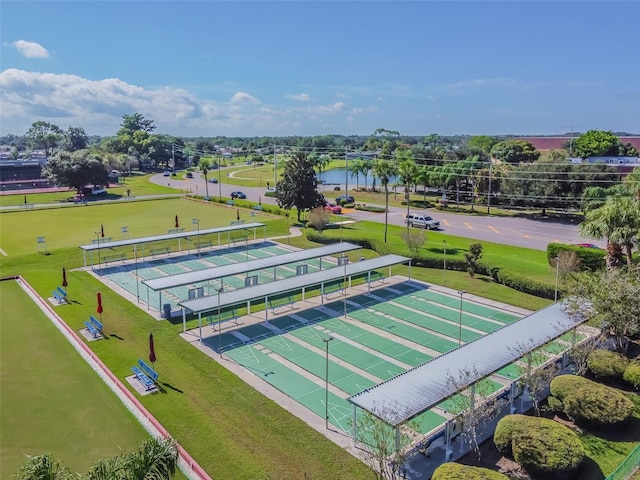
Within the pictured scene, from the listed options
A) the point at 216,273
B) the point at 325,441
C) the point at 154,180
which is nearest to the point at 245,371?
the point at 325,441

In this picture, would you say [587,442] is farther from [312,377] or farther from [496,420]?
[312,377]

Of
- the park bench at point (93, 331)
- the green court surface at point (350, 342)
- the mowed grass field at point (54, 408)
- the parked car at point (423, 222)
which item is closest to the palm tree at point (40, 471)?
the mowed grass field at point (54, 408)

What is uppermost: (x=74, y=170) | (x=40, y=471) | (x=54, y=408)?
(x=74, y=170)

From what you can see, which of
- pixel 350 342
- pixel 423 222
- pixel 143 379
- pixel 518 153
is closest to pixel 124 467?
pixel 143 379

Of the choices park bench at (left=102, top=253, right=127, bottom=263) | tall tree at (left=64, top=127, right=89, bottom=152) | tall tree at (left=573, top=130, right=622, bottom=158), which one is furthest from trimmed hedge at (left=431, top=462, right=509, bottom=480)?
tall tree at (left=64, top=127, right=89, bottom=152)

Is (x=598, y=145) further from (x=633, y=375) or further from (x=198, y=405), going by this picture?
(x=198, y=405)
